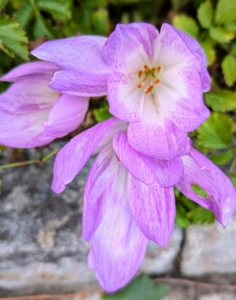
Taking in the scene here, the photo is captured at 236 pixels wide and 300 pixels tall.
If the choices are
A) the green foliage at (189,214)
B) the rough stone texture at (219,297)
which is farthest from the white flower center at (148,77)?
the rough stone texture at (219,297)

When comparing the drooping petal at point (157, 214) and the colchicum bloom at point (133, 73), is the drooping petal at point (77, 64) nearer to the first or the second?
the colchicum bloom at point (133, 73)

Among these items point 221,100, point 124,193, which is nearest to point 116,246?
point 124,193

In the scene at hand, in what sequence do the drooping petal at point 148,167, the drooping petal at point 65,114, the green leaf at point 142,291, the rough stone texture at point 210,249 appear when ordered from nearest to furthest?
the drooping petal at point 148,167
the drooping petal at point 65,114
the rough stone texture at point 210,249
the green leaf at point 142,291

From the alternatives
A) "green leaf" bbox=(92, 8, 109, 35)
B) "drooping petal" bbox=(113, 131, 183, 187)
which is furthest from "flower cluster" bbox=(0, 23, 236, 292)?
"green leaf" bbox=(92, 8, 109, 35)

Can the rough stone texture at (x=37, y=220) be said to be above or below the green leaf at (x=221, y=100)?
below

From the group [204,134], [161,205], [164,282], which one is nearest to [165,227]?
[161,205]

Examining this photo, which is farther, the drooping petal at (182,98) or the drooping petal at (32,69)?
the drooping petal at (32,69)

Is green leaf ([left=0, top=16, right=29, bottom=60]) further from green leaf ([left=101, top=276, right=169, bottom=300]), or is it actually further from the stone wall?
green leaf ([left=101, top=276, right=169, bottom=300])
